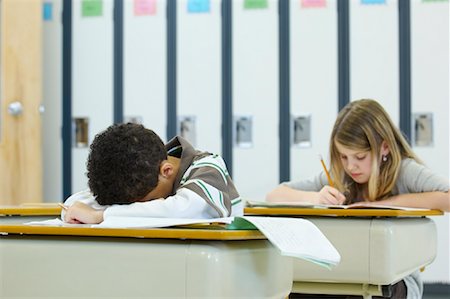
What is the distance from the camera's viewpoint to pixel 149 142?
1589 millimetres

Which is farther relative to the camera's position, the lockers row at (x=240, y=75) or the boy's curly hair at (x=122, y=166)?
the lockers row at (x=240, y=75)

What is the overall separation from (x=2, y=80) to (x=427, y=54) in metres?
2.05

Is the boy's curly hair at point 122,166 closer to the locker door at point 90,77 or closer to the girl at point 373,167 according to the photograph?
the girl at point 373,167

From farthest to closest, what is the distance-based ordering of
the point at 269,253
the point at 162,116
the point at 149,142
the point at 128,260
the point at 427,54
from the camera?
the point at 162,116
the point at 427,54
the point at 149,142
the point at 269,253
the point at 128,260

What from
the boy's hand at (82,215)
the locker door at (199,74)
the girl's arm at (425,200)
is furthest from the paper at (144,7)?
the boy's hand at (82,215)

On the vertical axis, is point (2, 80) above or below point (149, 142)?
above

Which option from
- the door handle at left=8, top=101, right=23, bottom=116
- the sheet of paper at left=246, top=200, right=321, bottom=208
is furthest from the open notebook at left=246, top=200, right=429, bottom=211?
the door handle at left=8, top=101, right=23, bottom=116

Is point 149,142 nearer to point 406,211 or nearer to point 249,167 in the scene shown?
point 406,211

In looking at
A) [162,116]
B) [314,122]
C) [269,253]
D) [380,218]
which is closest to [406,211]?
[380,218]

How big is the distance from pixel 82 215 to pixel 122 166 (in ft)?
0.41

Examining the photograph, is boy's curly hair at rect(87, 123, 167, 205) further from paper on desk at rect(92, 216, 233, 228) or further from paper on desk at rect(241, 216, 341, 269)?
paper on desk at rect(241, 216, 341, 269)

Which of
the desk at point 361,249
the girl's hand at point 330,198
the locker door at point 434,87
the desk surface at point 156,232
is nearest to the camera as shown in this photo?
the desk surface at point 156,232

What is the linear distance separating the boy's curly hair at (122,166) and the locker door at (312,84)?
87.3 inches

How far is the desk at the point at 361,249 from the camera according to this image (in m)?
1.80
